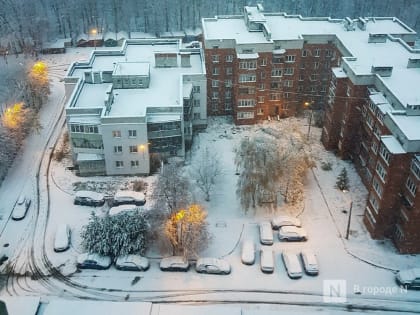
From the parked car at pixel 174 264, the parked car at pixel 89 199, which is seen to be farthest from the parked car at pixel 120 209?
the parked car at pixel 174 264

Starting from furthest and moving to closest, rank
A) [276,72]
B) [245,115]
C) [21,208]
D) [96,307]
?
1. [245,115]
2. [276,72]
3. [21,208]
4. [96,307]

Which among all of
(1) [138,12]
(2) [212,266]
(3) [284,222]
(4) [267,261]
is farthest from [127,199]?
(1) [138,12]

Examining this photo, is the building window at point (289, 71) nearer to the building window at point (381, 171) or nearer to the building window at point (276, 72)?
the building window at point (276, 72)

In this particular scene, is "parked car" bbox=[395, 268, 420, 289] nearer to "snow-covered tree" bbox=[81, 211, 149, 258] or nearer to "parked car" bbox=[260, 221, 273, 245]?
"parked car" bbox=[260, 221, 273, 245]

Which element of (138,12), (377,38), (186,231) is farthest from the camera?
(138,12)

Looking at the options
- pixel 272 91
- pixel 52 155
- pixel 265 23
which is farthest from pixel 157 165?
pixel 265 23

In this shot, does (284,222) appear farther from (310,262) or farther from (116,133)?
(116,133)
